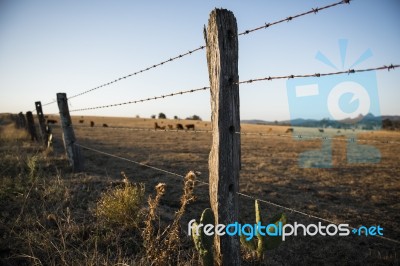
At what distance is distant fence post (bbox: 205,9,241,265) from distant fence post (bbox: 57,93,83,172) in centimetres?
479

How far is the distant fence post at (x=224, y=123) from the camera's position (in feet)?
7.38

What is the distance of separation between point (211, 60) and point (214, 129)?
23.5 inches

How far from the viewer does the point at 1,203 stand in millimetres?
4012

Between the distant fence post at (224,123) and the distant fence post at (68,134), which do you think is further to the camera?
the distant fence post at (68,134)

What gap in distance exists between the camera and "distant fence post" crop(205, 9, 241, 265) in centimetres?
225

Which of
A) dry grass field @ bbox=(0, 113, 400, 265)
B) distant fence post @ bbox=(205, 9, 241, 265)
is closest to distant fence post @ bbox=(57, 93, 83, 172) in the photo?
dry grass field @ bbox=(0, 113, 400, 265)

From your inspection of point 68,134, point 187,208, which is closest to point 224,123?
point 187,208

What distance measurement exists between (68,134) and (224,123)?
5045 mm

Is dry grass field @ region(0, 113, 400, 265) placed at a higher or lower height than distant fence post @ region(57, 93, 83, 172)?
lower

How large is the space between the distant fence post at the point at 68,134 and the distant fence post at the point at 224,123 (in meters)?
4.79

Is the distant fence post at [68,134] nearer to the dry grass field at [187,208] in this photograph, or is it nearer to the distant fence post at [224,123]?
the dry grass field at [187,208]

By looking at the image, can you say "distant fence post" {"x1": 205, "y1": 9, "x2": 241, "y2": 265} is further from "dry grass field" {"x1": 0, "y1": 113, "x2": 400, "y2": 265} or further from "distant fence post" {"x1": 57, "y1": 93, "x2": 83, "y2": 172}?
"distant fence post" {"x1": 57, "y1": 93, "x2": 83, "y2": 172}

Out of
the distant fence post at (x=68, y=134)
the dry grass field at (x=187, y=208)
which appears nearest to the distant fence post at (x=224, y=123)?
the dry grass field at (x=187, y=208)

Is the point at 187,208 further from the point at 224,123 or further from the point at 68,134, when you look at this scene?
the point at 68,134
